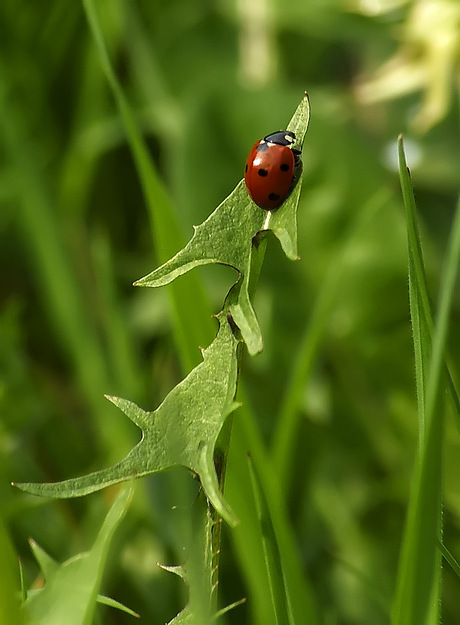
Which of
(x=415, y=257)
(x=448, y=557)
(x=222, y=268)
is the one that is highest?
(x=222, y=268)

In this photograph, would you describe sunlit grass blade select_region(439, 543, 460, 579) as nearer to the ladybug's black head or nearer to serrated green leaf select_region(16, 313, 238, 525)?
serrated green leaf select_region(16, 313, 238, 525)

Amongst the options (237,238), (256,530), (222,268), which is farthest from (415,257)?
(222,268)

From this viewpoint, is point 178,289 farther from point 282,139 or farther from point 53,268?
point 53,268

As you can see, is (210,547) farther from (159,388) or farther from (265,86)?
(265,86)

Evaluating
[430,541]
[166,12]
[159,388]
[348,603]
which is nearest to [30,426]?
[159,388]

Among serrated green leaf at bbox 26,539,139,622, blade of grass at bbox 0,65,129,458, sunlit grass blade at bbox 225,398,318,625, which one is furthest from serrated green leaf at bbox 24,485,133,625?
blade of grass at bbox 0,65,129,458

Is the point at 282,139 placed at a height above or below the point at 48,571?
above
